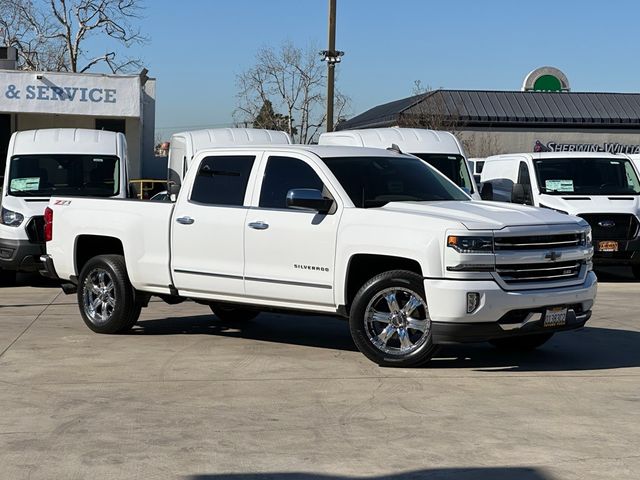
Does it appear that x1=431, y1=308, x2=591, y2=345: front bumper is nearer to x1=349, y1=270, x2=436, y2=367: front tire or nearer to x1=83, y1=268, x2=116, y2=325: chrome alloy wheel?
x1=349, y1=270, x2=436, y2=367: front tire

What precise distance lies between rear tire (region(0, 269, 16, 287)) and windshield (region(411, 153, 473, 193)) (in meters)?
6.87

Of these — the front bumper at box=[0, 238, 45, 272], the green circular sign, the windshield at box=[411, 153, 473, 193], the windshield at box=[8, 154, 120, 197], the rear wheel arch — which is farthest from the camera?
the green circular sign

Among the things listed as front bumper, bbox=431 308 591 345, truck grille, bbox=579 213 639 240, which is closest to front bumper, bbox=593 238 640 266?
truck grille, bbox=579 213 639 240

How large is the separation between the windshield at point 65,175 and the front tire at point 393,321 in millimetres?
8793

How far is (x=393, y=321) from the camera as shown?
29.1ft

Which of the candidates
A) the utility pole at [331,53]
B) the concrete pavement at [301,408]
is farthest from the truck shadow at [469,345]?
the utility pole at [331,53]

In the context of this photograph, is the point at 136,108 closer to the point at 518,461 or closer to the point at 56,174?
the point at 56,174

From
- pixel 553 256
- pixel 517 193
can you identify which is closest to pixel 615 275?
pixel 517 193

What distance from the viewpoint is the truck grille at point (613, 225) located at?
16719mm

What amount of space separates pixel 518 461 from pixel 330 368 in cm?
309

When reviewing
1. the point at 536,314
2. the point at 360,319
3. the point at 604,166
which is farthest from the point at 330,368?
the point at 604,166

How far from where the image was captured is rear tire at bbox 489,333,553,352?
982 cm

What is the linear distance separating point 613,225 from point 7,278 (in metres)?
9.77

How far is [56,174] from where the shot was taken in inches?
657
